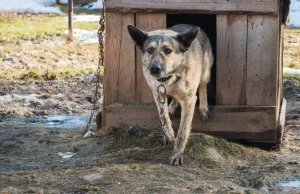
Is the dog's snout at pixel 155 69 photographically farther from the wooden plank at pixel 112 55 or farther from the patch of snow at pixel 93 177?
the wooden plank at pixel 112 55

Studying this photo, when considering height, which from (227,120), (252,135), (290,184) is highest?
(227,120)

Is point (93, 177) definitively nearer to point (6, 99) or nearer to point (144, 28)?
point (144, 28)

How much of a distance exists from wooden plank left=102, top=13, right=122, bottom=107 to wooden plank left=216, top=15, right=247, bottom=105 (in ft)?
3.91

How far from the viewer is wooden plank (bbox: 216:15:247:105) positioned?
7.18 meters

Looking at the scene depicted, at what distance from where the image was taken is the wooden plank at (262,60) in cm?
712

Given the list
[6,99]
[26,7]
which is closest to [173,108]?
[6,99]

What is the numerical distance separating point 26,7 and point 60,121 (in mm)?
18200

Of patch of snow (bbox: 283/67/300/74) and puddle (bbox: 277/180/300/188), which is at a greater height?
patch of snow (bbox: 283/67/300/74)

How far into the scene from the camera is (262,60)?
718 centimetres

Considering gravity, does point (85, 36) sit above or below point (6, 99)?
above

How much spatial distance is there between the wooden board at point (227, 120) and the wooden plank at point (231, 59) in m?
0.14

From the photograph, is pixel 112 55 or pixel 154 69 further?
pixel 112 55

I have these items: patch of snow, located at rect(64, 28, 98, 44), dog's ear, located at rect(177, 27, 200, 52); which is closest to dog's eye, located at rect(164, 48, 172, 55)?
dog's ear, located at rect(177, 27, 200, 52)

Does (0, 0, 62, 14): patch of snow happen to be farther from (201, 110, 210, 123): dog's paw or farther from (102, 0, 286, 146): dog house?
(201, 110, 210, 123): dog's paw
